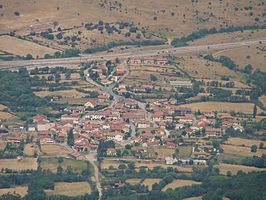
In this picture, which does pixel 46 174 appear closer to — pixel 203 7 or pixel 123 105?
pixel 123 105

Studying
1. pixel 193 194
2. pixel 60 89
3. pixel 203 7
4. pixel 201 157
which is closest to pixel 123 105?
pixel 60 89

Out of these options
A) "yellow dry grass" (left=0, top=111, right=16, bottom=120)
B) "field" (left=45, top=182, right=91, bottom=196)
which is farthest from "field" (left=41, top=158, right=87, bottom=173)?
"yellow dry grass" (left=0, top=111, right=16, bottom=120)

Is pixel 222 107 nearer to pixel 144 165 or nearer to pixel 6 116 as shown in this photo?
pixel 144 165

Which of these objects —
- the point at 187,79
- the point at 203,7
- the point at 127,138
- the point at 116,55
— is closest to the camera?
the point at 127,138

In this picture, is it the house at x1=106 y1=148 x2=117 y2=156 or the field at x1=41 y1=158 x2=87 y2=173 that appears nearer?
the field at x1=41 y1=158 x2=87 y2=173

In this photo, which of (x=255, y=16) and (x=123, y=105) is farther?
(x=255, y=16)

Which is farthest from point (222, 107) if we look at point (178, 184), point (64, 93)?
point (178, 184)

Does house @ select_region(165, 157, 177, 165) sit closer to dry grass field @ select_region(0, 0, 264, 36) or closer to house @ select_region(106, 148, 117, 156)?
house @ select_region(106, 148, 117, 156)
